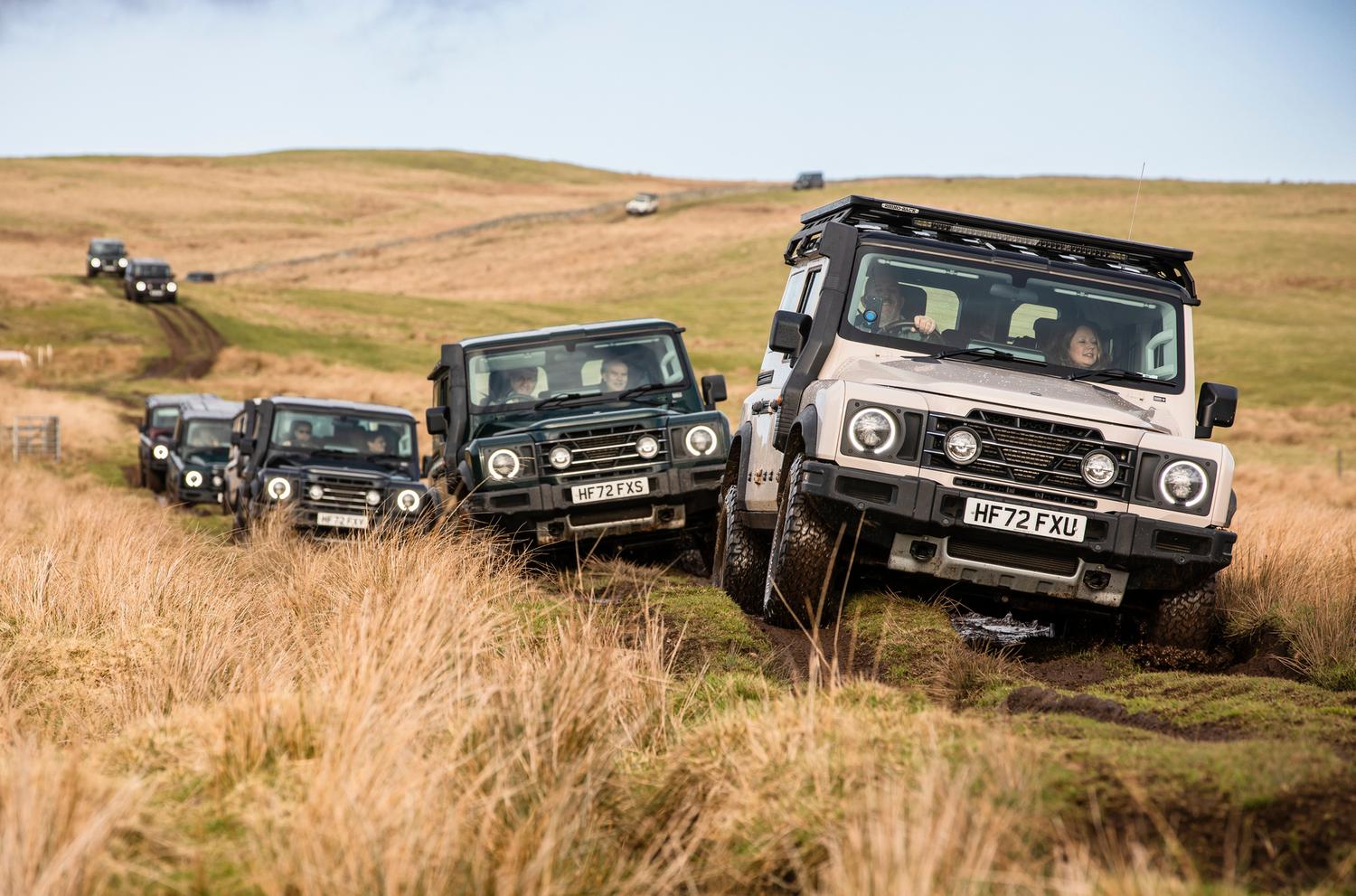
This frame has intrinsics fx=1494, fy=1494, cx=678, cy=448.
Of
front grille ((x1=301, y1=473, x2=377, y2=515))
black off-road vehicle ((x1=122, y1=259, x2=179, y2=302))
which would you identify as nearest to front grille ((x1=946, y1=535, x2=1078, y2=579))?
front grille ((x1=301, y1=473, x2=377, y2=515))

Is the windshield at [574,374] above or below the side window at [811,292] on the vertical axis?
below

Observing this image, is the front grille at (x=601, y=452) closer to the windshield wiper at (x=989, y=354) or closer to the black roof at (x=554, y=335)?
the black roof at (x=554, y=335)

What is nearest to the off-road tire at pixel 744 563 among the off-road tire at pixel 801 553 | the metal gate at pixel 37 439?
the off-road tire at pixel 801 553

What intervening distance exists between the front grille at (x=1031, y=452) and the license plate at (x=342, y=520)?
9121 millimetres

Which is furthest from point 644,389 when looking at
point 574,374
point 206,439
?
point 206,439

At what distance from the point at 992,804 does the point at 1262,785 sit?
835 mm

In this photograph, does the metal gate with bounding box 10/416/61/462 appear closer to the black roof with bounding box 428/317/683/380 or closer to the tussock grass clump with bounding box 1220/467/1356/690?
the black roof with bounding box 428/317/683/380

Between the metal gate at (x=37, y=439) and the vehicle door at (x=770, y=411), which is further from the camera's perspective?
the metal gate at (x=37, y=439)

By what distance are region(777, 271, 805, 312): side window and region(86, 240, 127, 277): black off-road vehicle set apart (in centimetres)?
6315

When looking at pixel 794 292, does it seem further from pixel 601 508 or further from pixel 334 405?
pixel 334 405

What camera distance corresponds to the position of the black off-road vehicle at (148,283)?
200ft

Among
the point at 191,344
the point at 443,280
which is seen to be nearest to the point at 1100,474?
the point at 191,344

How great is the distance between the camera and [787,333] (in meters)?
8.23

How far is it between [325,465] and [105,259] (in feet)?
187
